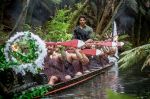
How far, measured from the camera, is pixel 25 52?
8992 millimetres

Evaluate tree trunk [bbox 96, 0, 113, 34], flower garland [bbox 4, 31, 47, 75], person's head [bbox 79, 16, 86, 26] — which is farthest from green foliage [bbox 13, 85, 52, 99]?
tree trunk [bbox 96, 0, 113, 34]

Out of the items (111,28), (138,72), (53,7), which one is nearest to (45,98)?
(138,72)

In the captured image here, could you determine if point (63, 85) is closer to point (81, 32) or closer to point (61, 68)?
point (61, 68)

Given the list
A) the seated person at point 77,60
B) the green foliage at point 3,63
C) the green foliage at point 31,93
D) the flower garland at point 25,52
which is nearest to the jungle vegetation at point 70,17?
the seated person at point 77,60

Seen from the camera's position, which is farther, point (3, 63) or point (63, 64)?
point (63, 64)

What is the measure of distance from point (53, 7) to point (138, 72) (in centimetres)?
962

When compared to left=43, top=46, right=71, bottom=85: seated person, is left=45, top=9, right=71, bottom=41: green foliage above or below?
above

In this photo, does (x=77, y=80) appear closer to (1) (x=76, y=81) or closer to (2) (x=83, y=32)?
(1) (x=76, y=81)

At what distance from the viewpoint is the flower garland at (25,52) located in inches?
324

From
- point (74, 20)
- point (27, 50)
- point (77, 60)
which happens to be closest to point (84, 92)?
point (77, 60)

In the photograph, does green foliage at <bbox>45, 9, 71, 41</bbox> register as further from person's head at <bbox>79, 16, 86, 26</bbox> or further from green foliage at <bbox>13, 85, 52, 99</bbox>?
green foliage at <bbox>13, 85, 52, 99</bbox>

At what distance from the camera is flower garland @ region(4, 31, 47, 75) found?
27.0 feet

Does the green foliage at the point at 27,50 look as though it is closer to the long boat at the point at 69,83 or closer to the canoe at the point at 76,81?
the long boat at the point at 69,83

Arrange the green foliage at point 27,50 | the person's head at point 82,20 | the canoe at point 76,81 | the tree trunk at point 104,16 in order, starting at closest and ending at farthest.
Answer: the green foliage at point 27,50 < the canoe at point 76,81 < the person's head at point 82,20 < the tree trunk at point 104,16
